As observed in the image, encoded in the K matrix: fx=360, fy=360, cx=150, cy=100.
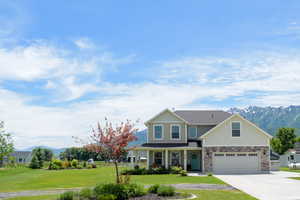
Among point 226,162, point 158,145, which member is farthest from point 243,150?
point 158,145

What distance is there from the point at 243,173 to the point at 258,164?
1846 millimetres

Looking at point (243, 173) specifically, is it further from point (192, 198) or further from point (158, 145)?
point (192, 198)

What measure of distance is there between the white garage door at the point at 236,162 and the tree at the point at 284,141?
45.1 meters

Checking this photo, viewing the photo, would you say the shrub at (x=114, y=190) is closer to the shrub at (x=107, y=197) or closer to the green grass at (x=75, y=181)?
the shrub at (x=107, y=197)

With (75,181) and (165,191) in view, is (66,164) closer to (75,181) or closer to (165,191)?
(75,181)

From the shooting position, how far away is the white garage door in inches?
Answer: 1377

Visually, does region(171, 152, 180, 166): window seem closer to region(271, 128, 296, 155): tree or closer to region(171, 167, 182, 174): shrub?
region(171, 167, 182, 174): shrub

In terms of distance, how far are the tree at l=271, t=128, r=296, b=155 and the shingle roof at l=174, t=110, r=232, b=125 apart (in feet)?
135

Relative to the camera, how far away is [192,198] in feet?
50.2

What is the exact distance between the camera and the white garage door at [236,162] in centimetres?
3497

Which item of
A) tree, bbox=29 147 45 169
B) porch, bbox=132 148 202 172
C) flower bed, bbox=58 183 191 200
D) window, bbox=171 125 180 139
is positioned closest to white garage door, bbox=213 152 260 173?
porch, bbox=132 148 202 172

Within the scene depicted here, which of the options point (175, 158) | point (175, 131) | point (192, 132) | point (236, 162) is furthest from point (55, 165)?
point (236, 162)

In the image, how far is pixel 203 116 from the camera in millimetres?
40000

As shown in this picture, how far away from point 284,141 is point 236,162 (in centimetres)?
4729
